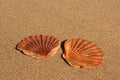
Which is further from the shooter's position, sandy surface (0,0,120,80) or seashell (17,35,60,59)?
seashell (17,35,60,59)

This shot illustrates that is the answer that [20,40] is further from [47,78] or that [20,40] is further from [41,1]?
[41,1]

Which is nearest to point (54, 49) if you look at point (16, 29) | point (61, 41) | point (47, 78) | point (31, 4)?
point (61, 41)

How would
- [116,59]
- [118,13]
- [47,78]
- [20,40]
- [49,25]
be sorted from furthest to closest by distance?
1. [118,13]
2. [49,25]
3. [20,40]
4. [116,59]
5. [47,78]

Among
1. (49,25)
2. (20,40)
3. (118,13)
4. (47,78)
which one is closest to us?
(47,78)

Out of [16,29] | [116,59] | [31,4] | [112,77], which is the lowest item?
[112,77]

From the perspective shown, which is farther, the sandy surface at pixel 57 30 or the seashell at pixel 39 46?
the seashell at pixel 39 46
